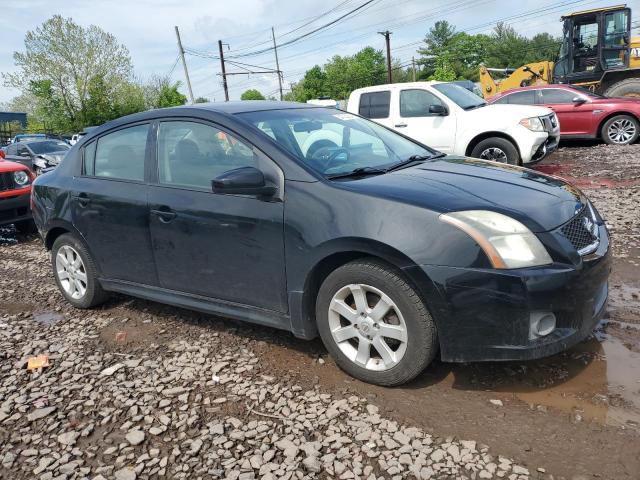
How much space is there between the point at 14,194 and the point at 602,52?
1521 cm

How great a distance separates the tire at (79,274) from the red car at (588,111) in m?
12.2

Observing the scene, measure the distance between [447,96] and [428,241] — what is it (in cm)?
776

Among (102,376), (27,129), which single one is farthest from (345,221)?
(27,129)

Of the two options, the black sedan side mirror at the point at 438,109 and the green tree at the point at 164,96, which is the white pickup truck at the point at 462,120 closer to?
the black sedan side mirror at the point at 438,109

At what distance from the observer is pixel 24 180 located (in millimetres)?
8422

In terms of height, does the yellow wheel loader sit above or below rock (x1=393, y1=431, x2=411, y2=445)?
above

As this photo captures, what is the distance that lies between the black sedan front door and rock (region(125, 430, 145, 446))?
1.02 metres

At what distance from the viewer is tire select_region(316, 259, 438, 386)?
2.88 metres

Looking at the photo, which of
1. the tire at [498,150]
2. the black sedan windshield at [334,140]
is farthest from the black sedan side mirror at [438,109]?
the black sedan windshield at [334,140]

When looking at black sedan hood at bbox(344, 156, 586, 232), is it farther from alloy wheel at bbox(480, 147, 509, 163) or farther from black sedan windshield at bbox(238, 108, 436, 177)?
alloy wheel at bbox(480, 147, 509, 163)

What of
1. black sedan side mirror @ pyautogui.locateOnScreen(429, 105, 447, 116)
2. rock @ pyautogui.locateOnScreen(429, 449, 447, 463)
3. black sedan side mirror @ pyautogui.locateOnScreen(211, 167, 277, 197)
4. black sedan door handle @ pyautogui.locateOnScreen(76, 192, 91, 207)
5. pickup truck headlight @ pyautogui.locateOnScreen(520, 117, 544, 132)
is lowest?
rock @ pyautogui.locateOnScreen(429, 449, 447, 463)

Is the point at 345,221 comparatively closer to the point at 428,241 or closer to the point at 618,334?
the point at 428,241

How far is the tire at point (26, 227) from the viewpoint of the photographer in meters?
8.57

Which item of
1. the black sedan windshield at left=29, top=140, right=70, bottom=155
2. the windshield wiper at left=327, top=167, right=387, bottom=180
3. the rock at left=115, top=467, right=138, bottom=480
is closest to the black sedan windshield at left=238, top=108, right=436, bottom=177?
the windshield wiper at left=327, top=167, right=387, bottom=180
